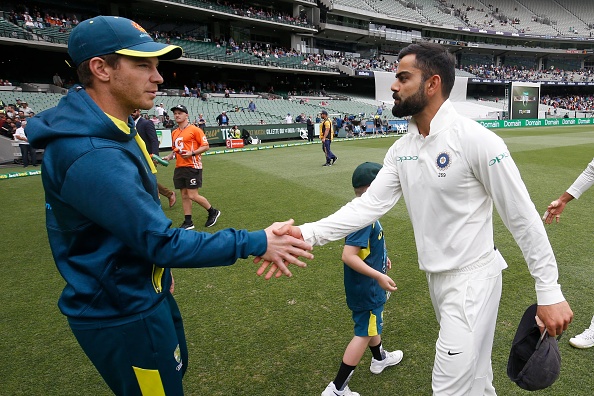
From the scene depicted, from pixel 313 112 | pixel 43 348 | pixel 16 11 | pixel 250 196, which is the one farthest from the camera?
pixel 313 112

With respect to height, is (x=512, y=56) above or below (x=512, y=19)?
below

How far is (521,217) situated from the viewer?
1.89 metres

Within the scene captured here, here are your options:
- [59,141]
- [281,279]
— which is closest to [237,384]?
[281,279]

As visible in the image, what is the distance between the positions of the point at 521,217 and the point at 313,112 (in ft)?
121

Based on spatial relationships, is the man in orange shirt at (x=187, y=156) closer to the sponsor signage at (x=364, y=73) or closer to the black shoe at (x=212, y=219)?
the black shoe at (x=212, y=219)

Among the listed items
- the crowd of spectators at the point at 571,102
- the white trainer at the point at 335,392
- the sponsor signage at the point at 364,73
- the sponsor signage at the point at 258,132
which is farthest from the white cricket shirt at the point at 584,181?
the crowd of spectators at the point at 571,102

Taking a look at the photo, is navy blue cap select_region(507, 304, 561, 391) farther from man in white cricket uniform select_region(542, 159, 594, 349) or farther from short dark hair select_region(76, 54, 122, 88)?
short dark hair select_region(76, 54, 122, 88)

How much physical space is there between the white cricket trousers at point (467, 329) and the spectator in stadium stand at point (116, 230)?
93 cm

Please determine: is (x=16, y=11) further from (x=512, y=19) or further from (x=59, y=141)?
(x=512, y=19)

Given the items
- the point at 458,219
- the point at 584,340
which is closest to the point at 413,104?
the point at 458,219

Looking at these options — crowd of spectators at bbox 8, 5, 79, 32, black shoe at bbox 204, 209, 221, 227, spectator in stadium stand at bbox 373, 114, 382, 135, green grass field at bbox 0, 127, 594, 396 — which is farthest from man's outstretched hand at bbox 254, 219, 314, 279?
crowd of spectators at bbox 8, 5, 79, 32

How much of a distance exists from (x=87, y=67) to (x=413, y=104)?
1741mm

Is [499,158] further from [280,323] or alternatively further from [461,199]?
[280,323]

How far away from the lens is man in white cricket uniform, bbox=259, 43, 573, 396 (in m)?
1.88
